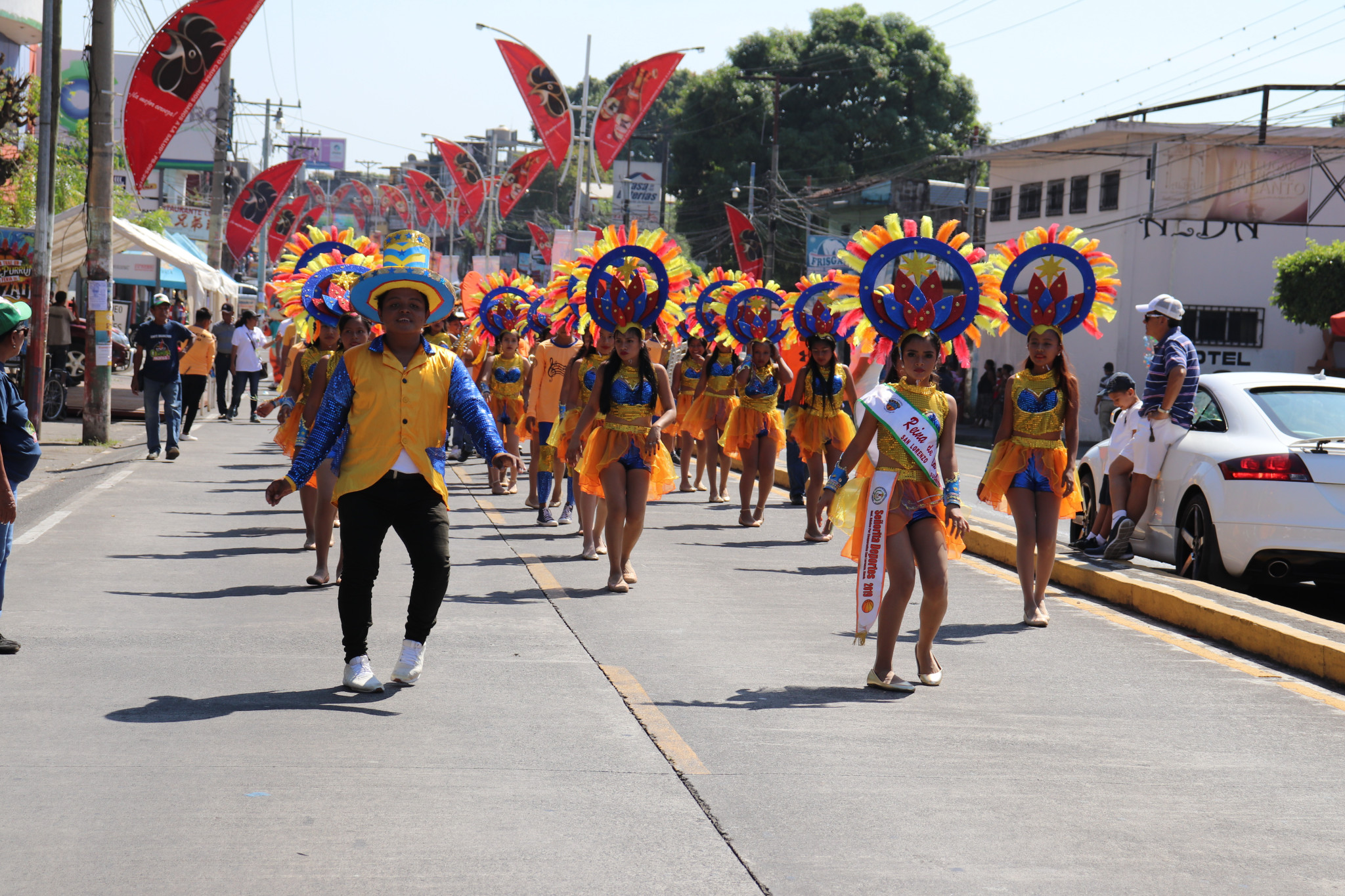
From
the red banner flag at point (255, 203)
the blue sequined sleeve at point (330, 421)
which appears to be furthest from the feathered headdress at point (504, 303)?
the red banner flag at point (255, 203)

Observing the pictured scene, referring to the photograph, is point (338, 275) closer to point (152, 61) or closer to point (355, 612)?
point (355, 612)

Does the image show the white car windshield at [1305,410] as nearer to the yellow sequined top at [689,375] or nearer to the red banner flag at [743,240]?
the yellow sequined top at [689,375]

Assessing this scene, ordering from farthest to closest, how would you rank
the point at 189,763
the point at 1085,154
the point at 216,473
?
the point at 1085,154
the point at 216,473
the point at 189,763

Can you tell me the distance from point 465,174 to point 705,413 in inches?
1221

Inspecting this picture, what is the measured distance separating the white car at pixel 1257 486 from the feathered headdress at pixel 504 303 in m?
7.86

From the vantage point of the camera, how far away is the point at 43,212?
18594 mm

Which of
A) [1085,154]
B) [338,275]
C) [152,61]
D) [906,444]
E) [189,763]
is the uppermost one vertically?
[1085,154]

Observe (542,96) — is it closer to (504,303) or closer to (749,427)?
(504,303)

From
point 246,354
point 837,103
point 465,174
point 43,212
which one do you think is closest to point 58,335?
point 43,212

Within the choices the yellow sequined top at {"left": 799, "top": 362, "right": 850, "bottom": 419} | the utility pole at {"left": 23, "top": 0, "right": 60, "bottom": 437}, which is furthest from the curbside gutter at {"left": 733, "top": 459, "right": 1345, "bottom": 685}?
the utility pole at {"left": 23, "top": 0, "right": 60, "bottom": 437}

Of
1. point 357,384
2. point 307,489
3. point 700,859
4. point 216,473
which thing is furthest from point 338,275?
point 216,473

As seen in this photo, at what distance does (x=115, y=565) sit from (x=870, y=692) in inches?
219

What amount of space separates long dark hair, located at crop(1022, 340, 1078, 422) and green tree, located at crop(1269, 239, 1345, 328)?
83.6ft

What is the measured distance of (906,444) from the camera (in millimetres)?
6867
